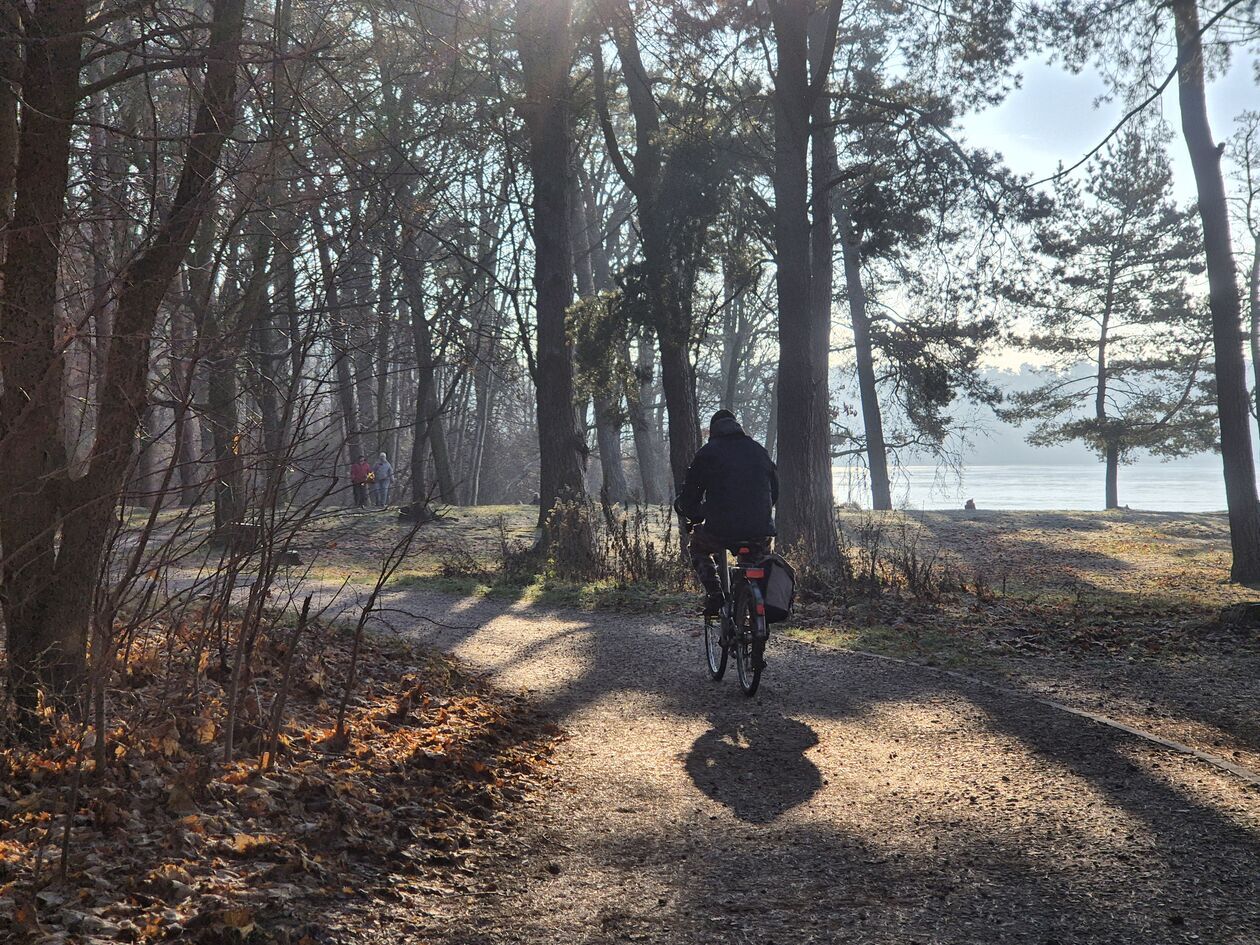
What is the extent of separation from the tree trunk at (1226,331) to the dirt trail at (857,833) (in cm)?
1006

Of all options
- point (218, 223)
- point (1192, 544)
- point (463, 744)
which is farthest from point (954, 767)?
point (1192, 544)

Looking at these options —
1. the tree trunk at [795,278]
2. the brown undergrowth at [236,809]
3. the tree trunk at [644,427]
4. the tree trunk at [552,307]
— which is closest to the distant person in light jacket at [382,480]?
the tree trunk at [644,427]

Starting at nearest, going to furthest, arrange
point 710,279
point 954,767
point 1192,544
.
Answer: point 954,767, point 710,279, point 1192,544

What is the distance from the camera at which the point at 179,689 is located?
5.37 m

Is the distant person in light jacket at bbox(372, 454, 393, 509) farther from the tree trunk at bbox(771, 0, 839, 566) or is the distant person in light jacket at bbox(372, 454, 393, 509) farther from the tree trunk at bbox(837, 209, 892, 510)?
the tree trunk at bbox(837, 209, 892, 510)

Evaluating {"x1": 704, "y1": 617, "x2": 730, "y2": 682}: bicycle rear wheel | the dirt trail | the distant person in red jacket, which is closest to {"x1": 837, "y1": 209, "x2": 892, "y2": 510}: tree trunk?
the distant person in red jacket

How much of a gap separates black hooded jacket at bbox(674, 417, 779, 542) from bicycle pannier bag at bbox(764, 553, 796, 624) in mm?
255

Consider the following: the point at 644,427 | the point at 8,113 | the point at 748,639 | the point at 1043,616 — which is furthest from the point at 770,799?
the point at 644,427

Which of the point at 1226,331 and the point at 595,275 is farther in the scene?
the point at 595,275

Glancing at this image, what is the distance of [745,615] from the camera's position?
752cm

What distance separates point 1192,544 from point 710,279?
15.1 metres

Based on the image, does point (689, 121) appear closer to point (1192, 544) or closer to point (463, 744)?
point (463, 744)

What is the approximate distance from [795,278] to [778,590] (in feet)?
28.5

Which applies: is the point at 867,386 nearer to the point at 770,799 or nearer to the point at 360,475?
the point at 360,475
